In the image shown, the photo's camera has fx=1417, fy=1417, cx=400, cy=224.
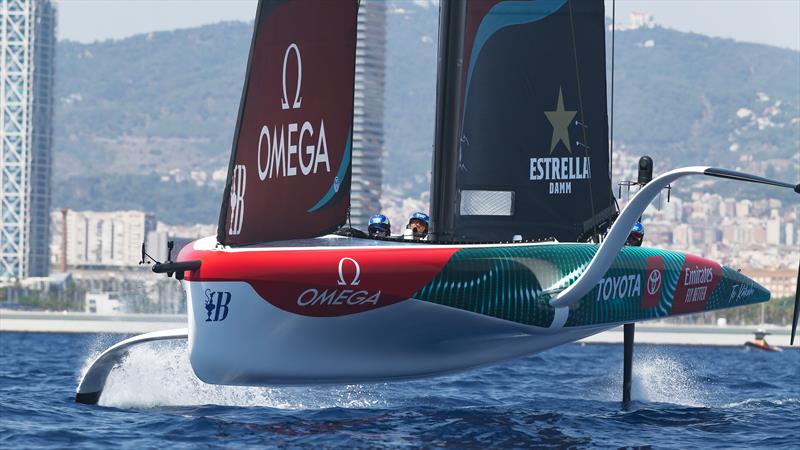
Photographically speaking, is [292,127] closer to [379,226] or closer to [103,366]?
[379,226]

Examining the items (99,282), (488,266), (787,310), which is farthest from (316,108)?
(99,282)

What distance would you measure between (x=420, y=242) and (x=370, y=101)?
553ft

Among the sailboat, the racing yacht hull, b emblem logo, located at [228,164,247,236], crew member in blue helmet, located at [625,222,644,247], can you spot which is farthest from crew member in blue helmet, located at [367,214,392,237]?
crew member in blue helmet, located at [625,222,644,247]

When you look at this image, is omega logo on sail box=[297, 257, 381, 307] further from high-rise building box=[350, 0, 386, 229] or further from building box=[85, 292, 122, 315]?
high-rise building box=[350, 0, 386, 229]

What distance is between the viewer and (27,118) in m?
187

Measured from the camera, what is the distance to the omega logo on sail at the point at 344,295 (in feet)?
45.4

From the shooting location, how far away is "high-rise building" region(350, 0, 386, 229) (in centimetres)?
17475

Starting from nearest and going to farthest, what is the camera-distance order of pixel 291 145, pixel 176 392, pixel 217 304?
pixel 217 304 → pixel 291 145 → pixel 176 392

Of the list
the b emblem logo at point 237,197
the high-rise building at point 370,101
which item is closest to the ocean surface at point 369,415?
the b emblem logo at point 237,197

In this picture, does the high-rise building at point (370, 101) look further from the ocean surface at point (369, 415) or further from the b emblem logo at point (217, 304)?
the b emblem logo at point (217, 304)

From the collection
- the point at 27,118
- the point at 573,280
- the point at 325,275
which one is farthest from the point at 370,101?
the point at 325,275

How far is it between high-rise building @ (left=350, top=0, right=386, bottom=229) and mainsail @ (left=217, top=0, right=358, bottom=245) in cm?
15549

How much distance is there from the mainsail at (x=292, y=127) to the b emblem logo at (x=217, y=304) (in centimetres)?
68

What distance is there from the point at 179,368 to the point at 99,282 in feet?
473
